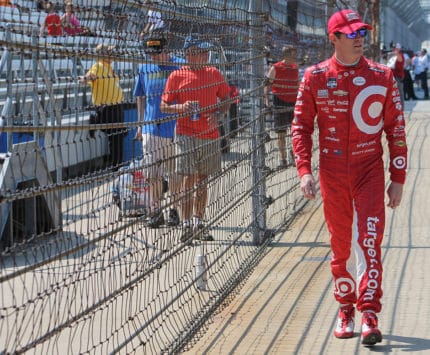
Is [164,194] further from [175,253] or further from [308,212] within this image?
[308,212]

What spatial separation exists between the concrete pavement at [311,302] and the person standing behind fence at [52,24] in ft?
6.93

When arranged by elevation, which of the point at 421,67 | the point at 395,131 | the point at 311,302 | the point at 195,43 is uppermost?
the point at 195,43

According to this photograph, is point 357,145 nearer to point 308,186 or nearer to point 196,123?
point 308,186

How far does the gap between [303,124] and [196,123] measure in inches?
72.4

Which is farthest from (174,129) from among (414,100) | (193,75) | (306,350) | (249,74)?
(414,100)

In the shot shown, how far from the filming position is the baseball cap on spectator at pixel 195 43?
5565 millimetres

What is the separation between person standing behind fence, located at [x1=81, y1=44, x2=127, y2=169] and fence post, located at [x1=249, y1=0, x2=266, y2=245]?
1.96 m

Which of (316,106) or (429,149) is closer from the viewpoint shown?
(316,106)

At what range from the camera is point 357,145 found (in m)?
5.06

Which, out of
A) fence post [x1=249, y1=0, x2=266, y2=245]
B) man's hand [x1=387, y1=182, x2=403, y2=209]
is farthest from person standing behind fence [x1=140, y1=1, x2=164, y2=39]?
fence post [x1=249, y1=0, x2=266, y2=245]

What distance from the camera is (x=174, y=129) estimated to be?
6.73 m

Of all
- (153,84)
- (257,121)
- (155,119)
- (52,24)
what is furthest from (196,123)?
(52,24)

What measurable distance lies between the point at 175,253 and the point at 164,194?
0.37 m

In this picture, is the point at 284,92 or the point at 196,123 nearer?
the point at 196,123
